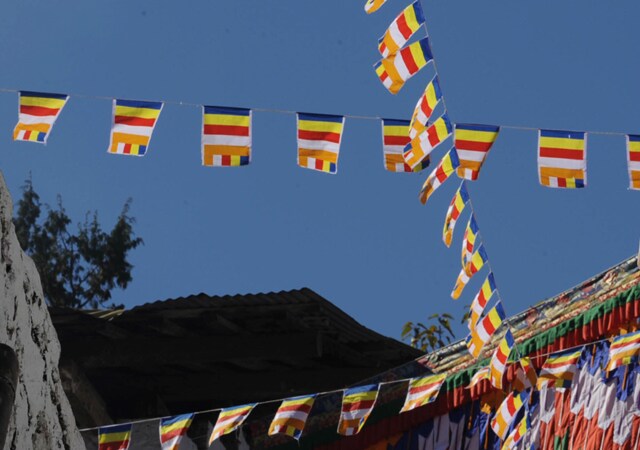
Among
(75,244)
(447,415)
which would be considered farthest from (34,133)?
(75,244)

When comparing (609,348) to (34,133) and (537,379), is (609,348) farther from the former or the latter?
(34,133)

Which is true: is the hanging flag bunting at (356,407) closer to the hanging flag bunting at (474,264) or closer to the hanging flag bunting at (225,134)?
the hanging flag bunting at (474,264)

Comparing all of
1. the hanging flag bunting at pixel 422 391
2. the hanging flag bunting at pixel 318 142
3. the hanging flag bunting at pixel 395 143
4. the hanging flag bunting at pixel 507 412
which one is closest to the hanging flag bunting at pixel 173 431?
the hanging flag bunting at pixel 422 391

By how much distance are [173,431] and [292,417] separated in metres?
0.92

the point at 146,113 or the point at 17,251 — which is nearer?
the point at 17,251

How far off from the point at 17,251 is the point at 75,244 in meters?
24.4

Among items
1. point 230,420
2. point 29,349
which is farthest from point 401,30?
point 29,349

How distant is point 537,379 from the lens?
28.2 ft

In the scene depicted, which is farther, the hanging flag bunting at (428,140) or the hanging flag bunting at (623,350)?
the hanging flag bunting at (428,140)

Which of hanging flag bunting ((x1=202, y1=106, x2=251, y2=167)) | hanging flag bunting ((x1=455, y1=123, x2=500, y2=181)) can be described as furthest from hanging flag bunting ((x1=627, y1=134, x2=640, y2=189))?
hanging flag bunting ((x1=202, y1=106, x2=251, y2=167))

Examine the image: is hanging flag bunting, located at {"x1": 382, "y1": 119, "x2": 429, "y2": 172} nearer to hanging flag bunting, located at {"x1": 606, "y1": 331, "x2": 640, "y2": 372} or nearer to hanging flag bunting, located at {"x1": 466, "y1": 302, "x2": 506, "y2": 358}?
hanging flag bunting, located at {"x1": 466, "y1": 302, "x2": 506, "y2": 358}

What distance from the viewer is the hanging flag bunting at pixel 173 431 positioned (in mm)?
9398

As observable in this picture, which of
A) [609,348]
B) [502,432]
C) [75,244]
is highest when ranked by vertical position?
[75,244]

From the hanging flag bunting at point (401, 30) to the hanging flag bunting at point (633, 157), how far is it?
1.65 meters
